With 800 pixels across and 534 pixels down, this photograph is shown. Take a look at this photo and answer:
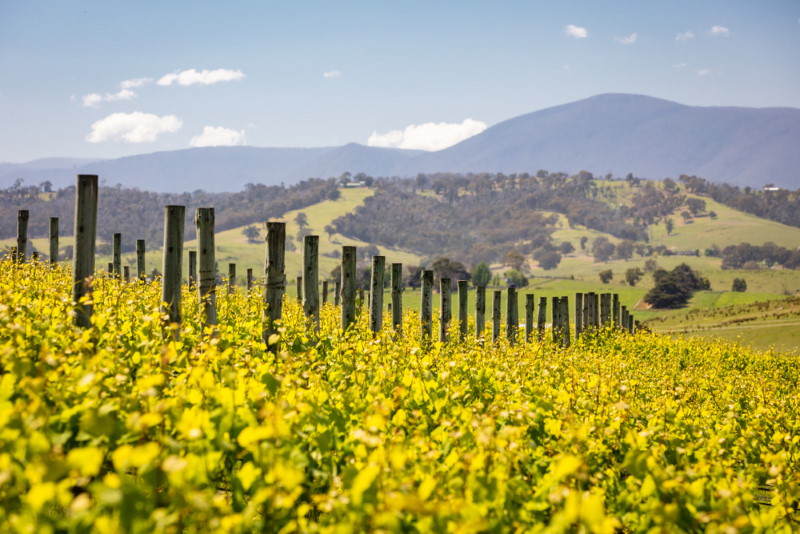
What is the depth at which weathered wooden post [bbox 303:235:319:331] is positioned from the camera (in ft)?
33.6

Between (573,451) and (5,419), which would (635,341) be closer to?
(573,451)

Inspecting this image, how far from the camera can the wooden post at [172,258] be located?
849 cm

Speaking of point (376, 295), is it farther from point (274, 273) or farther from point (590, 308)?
point (590, 308)

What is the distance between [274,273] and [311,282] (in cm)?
98

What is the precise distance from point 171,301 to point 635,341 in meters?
22.9

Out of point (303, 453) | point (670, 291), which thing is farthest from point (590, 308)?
point (670, 291)

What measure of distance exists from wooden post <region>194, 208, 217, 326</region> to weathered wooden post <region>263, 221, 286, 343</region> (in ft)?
2.46

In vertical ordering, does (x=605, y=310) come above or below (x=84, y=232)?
below

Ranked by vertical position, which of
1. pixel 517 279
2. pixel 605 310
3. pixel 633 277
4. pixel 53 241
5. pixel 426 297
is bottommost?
pixel 517 279

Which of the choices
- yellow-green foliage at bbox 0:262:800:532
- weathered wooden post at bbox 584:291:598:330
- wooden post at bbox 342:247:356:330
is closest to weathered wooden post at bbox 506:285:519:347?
weathered wooden post at bbox 584:291:598:330

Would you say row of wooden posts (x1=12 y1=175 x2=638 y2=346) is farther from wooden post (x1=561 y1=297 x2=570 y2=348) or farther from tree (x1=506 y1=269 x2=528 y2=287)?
tree (x1=506 y1=269 x2=528 y2=287)

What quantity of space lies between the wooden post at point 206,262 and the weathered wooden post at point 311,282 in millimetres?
1374

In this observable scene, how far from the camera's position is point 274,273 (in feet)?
31.4

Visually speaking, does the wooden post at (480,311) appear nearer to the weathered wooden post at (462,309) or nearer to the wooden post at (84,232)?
the weathered wooden post at (462,309)
